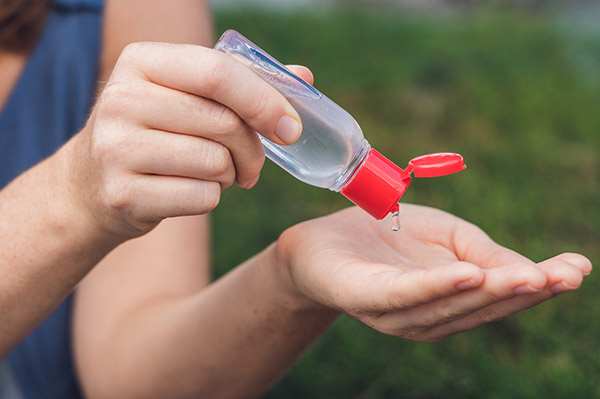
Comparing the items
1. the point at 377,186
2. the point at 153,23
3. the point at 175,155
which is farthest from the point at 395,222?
the point at 153,23

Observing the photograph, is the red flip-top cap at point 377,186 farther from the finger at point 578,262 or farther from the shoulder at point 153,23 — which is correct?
the shoulder at point 153,23

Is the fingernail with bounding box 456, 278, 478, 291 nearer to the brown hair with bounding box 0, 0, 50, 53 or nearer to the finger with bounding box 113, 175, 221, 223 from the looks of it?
the finger with bounding box 113, 175, 221, 223

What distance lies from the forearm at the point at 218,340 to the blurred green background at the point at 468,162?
0.64 m

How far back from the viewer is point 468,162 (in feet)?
11.3

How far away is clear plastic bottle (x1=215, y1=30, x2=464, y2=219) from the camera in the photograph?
46.4 inches

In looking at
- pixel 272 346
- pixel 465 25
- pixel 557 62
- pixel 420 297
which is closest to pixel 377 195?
pixel 420 297

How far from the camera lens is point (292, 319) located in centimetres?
142

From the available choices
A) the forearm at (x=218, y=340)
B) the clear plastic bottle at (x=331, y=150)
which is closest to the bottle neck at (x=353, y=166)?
the clear plastic bottle at (x=331, y=150)

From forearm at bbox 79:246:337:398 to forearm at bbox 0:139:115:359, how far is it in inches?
12.1

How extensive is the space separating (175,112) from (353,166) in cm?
42

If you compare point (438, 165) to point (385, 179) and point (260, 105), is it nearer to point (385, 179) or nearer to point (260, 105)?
point (385, 179)

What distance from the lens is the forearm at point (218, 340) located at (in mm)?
1428

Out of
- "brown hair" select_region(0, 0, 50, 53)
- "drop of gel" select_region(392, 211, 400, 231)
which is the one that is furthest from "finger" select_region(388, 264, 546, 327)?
"brown hair" select_region(0, 0, 50, 53)

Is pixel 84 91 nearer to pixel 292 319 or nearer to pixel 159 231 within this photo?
pixel 159 231
